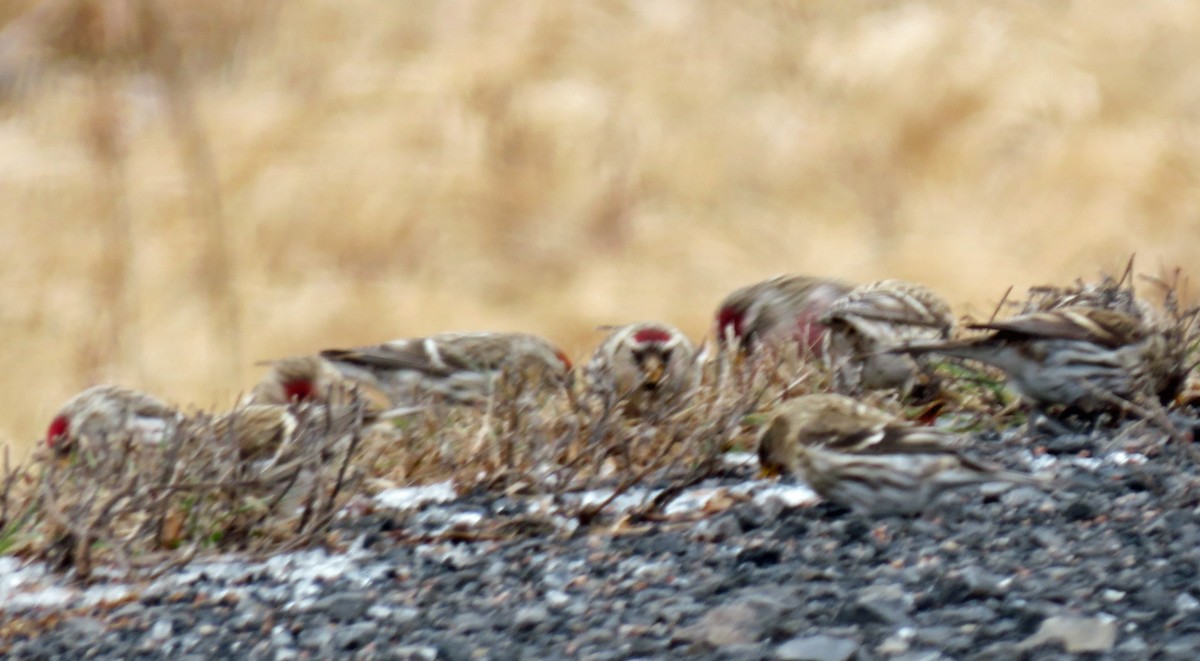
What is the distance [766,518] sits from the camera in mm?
3199

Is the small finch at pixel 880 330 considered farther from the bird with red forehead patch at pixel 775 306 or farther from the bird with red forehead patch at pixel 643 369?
the bird with red forehead patch at pixel 775 306

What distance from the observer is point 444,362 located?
5.47 metres

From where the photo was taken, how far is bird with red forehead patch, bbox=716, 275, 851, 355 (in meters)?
5.25

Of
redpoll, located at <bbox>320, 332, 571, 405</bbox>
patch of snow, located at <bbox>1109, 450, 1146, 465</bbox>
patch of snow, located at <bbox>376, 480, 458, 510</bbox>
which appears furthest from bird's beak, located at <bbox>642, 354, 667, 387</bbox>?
patch of snow, located at <bbox>1109, 450, 1146, 465</bbox>

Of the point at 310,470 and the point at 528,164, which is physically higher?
the point at 528,164

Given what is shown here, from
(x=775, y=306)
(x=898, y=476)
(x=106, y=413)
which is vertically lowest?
(x=898, y=476)

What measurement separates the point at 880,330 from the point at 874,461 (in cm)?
124

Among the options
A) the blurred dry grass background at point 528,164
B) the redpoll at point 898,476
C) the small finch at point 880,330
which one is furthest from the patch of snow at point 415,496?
the blurred dry grass background at point 528,164

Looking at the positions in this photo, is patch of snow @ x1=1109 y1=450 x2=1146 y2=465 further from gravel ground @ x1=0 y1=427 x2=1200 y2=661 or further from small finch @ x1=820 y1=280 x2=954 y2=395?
small finch @ x1=820 y1=280 x2=954 y2=395

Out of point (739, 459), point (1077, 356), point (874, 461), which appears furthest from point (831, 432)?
point (1077, 356)

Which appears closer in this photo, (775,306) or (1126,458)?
(1126,458)

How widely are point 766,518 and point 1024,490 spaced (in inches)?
17.2

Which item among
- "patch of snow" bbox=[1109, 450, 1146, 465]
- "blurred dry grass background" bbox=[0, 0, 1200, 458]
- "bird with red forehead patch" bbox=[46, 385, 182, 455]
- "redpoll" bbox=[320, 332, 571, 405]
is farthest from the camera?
"blurred dry grass background" bbox=[0, 0, 1200, 458]

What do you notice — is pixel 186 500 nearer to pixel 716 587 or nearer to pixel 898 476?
pixel 716 587
